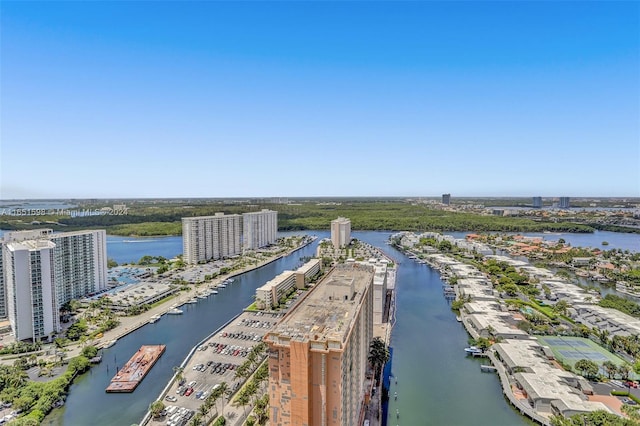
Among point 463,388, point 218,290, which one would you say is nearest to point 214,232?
point 218,290

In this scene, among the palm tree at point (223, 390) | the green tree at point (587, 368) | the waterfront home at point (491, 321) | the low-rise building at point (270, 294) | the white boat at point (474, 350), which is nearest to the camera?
the palm tree at point (223, 390)

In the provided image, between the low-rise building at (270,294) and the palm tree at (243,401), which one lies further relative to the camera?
the low-rise building at (270,294)

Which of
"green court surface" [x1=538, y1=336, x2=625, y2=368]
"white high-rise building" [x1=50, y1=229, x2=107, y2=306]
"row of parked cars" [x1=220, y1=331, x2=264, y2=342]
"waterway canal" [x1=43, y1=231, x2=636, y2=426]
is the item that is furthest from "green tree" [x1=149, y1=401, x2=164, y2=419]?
"green court surface" [x1=538, y1=336, x2=625, y2=368]

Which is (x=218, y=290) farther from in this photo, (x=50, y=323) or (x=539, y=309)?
(x=539, y=309)

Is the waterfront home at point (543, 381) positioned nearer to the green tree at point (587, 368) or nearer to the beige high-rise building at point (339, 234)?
the green tree at point (587, 368)

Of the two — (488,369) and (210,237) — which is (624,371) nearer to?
(488,369)

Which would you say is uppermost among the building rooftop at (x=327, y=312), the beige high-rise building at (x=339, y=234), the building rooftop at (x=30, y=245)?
the building rooftop at (x=30, y=245)

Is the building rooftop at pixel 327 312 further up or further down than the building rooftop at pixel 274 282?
further up

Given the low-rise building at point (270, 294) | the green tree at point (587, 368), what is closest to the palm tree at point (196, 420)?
the low-rise building at point (270, 294)

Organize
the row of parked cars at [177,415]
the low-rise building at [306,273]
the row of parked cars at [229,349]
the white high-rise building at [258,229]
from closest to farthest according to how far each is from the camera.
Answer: the row of parked cars at [177,415], the row of parked cars at [229,349], the low-rise building at [306,273], the white high-rise building at [258,229]
